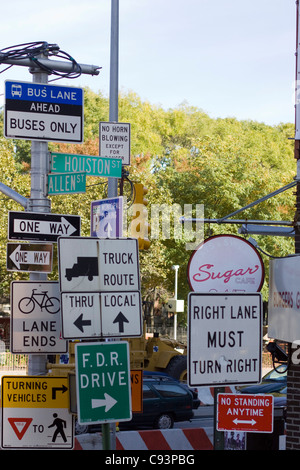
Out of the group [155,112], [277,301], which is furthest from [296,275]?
[155,112]

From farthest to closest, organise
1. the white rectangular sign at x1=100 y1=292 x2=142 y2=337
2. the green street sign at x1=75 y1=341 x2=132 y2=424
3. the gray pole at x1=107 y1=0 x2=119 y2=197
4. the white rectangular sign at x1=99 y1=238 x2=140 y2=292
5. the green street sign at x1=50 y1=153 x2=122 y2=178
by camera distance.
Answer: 1. the gray pole at x1=107 y1=0 x2=119 y2=197
2. the green street sign at x1=50 y1=153 x2=122 y2=178
3. the white rectangular sign at x1=99 y1=238 x2=140 y2=292
4. the white rectangular sign at x1=100 y1=292 x2=142 y2=337
5. the green street sign at x1=75 y1=341 x2=132 y2=424

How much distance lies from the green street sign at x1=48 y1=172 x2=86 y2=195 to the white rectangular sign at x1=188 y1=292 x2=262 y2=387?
10.1 feet

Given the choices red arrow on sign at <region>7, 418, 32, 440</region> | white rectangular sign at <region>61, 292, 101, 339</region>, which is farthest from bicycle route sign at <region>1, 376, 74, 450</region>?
white rectangular sign at <region>61, 292, 101, 339</region>

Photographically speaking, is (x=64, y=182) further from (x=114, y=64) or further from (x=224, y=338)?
(x=114, y=64)

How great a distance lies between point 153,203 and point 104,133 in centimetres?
2645

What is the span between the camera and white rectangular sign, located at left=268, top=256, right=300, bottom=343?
987 cm

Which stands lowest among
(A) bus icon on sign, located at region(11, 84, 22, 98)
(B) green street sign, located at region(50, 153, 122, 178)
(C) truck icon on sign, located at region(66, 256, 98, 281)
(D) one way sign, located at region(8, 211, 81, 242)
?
(C) truck icon on sign, located at region(66, 256, 98, 281)

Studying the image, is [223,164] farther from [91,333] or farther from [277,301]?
[91,333]

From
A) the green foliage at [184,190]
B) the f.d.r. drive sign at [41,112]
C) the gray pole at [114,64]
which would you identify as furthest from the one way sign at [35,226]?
the green foliage at [184,190]

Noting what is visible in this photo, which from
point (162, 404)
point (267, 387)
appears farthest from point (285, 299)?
point (267, 387)

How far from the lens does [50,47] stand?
916 cm

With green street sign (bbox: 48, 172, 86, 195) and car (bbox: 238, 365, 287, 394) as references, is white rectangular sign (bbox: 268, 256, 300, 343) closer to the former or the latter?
green street sign (bbox: 48, 172, 86, 195)

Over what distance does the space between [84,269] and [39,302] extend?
3.66 feet

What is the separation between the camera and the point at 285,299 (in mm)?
10258
